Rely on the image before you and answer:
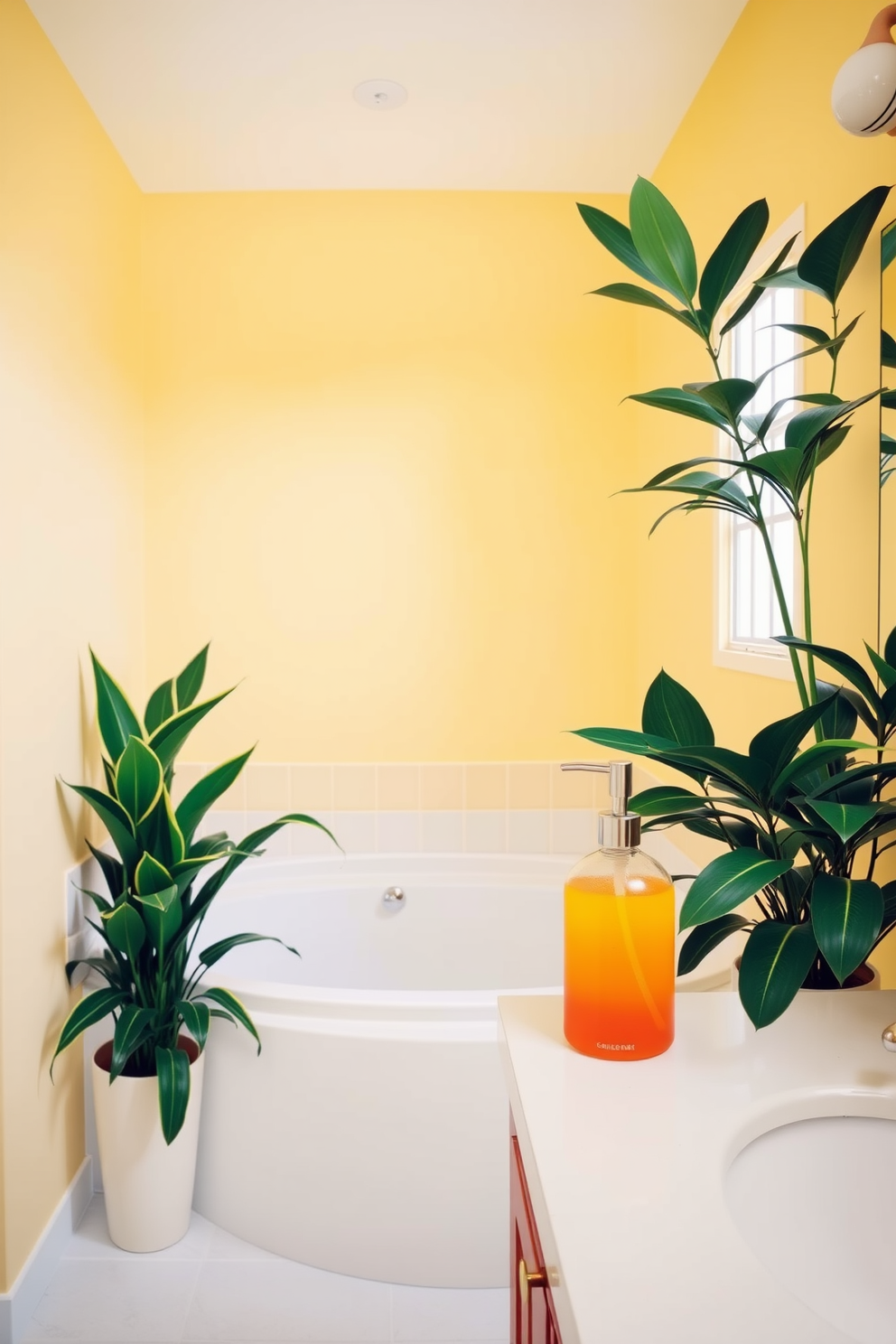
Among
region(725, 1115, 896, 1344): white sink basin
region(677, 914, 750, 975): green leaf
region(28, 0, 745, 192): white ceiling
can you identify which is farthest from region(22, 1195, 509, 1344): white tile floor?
region(28, 0, 745, 192): white ceiling

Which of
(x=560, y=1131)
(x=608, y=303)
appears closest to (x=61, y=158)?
(x=608, y=303)

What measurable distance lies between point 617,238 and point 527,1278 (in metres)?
1.16

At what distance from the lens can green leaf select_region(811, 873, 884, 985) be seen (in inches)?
33.7

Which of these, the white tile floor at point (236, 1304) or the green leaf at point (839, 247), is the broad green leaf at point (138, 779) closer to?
the white tile floor at point (236, 1304)

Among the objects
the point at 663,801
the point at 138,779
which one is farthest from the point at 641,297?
the point at 138,779

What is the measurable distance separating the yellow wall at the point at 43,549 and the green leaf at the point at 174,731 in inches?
7.8

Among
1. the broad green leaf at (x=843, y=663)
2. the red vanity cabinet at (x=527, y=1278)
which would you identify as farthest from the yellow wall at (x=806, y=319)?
the red vanity cabinet at (x=527, y=1278)

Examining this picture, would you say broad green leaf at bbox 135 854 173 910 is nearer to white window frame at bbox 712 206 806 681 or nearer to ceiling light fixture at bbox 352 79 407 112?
white window frame at bbox 712 206 806 681

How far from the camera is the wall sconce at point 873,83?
45.3 inches

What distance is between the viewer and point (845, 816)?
0.86 m

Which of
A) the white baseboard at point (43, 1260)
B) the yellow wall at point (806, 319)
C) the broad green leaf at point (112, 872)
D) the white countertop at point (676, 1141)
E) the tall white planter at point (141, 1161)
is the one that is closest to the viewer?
the white countertop at point (676, 1141)

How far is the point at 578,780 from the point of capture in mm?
3014

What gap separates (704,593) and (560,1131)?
180cm

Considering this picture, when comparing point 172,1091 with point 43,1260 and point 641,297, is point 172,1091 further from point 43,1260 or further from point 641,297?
point 641,297
